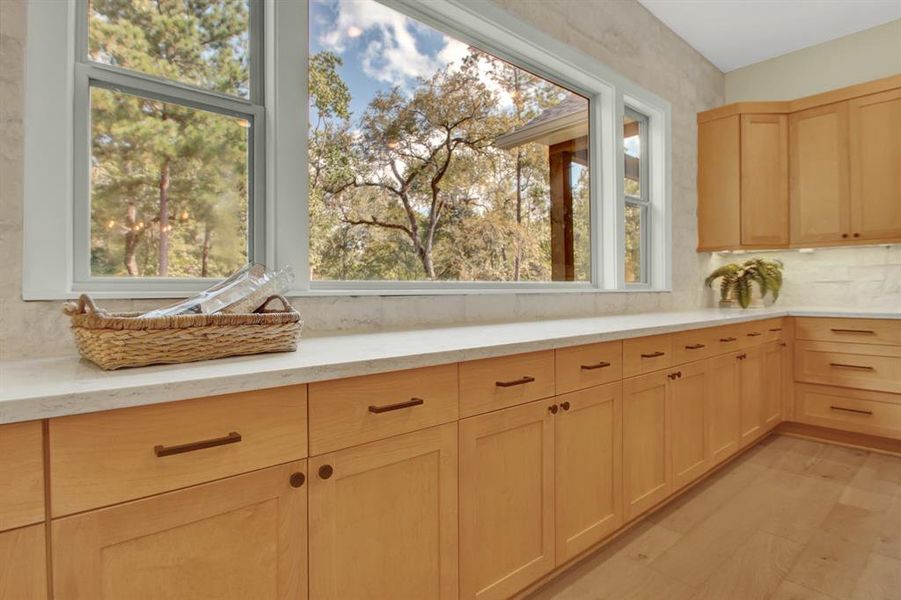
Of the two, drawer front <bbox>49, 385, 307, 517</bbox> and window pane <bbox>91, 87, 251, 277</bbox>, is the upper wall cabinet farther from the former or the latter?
drawer front <bbox>49, 385, 307, 517</bbox>

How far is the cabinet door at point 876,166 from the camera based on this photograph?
3.27 m

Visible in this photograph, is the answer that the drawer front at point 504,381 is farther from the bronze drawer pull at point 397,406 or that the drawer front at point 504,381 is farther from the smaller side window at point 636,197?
the smaller side window at point 636,197

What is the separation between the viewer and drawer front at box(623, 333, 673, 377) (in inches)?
76.4

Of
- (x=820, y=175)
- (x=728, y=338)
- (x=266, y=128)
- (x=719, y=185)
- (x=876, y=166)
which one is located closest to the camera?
(x=266, y=128)

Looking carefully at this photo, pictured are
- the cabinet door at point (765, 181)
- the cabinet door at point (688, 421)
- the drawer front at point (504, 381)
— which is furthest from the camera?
the cabinet door at point (765, 181)

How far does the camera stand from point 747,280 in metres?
3.64

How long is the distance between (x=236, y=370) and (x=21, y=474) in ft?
1.14

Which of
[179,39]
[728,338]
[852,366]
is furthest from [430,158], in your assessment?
[852,366]

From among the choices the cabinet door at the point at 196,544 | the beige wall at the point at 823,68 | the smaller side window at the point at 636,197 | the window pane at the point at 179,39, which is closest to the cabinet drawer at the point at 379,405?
the cabinet door at the point at 196,544

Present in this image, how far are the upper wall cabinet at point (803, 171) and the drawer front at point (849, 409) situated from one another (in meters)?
1.09

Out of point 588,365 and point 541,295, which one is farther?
point 541,295

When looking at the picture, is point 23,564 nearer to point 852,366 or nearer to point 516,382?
point 516,382

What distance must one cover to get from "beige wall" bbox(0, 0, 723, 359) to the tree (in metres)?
0.20

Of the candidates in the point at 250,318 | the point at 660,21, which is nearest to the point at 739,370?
the point at 660,21
